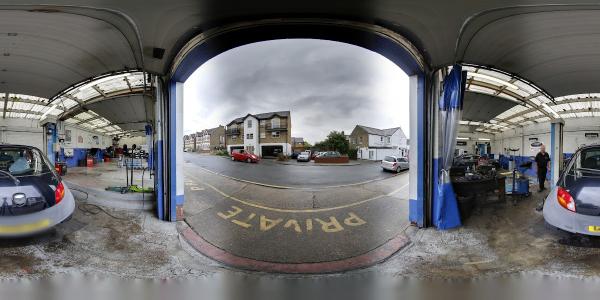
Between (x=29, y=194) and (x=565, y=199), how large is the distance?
154 inches

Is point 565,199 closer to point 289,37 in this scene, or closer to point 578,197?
point 578,197

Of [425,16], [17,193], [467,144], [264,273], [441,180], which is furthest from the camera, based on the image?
[441,180]

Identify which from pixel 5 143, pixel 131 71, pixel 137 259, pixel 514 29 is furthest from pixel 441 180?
pixel 5 143

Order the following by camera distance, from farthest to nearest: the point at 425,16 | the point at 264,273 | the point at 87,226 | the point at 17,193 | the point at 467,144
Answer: the point at 467,144 < the point at 87,226 < the point at 17,193 < the point at 425,16 < the point at 264,273

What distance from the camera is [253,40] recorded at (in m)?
1.33

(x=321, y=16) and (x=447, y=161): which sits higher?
(x=321, y=16)

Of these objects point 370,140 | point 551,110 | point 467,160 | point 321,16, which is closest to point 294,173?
point 370,140

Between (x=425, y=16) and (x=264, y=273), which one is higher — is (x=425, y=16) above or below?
above

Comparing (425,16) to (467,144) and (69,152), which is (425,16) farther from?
(69,152)

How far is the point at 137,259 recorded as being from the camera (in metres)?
1.56

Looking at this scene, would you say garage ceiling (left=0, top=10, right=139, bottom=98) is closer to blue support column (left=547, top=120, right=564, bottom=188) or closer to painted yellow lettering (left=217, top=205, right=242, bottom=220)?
painted yellow lettering (left=217, top=205, right=242, bottom=220)

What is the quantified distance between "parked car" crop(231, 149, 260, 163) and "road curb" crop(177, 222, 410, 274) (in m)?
0.55

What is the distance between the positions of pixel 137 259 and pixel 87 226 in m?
0.68

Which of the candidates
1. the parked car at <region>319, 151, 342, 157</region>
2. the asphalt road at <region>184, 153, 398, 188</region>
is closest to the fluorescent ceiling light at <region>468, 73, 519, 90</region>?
the asphalt road at <region>184, 153, 398, 188</region>
